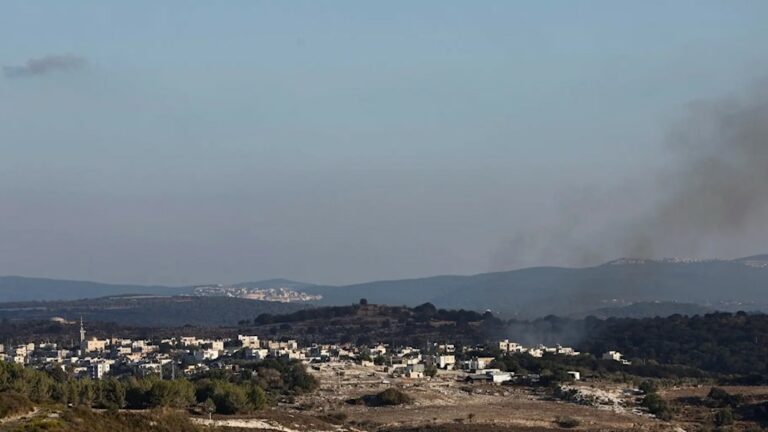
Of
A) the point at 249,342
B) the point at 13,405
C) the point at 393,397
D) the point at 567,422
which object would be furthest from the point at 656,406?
the point at 249,342

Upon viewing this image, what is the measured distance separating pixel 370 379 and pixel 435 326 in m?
65.0

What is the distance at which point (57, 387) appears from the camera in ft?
203

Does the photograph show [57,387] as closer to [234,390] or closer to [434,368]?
[234,390]

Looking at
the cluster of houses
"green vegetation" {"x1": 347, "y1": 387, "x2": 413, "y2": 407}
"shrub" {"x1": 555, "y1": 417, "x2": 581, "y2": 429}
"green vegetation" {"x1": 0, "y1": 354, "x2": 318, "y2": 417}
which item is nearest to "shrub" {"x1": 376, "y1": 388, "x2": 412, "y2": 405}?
"green vegetation" {"x1": 347, "y1": 387, "x2": 413, "y2": 407}

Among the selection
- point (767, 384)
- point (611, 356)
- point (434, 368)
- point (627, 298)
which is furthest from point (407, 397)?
point (627, 298)

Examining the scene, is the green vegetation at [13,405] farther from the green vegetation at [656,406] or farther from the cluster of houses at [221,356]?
the green vegetation at [656,406]

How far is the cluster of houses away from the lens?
297 ft

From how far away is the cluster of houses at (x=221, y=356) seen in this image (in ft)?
297

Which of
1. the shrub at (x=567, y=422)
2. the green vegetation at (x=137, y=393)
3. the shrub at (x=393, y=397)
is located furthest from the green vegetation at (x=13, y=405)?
the shrub at (x=393, y=397)

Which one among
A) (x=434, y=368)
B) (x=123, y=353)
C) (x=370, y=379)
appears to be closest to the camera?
(x=370, y=379)

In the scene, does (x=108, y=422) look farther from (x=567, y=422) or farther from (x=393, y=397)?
(x=393, y=397)

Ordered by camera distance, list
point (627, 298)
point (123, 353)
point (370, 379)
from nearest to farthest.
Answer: point (370, 379), point (123, 353), point (627, 298)

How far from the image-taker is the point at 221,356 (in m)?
105

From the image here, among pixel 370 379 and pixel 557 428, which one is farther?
pixel 370 379
